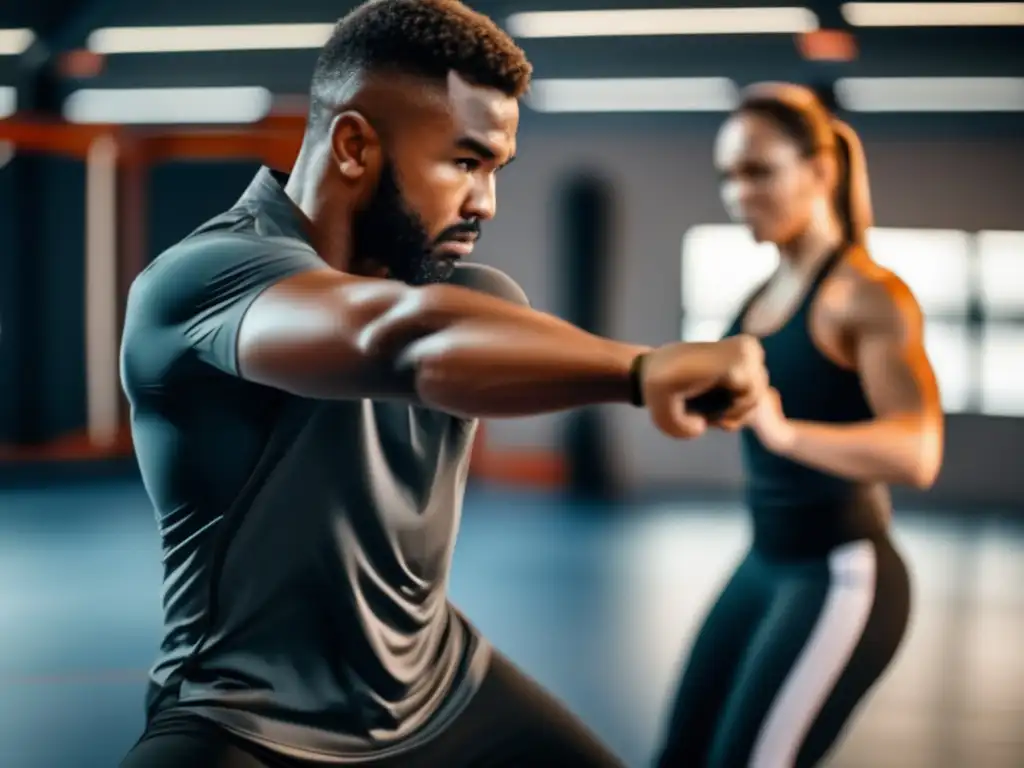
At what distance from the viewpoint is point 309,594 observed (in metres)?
1.15

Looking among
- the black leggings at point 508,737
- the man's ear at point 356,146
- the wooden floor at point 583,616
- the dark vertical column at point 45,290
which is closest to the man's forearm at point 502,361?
the man's ear at point 356,146

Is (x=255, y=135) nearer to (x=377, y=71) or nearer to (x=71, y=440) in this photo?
(x=71, y=440)

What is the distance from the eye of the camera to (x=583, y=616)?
4773 millimetres

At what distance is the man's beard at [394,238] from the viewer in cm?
108

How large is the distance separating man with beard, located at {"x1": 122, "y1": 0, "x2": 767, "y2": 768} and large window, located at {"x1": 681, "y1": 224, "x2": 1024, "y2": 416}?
6969mm

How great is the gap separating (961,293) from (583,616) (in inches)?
182

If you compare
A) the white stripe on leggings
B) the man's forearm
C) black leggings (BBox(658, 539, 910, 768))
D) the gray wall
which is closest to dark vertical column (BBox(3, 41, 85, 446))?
the gray wall

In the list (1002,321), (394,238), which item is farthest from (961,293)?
(394,238)

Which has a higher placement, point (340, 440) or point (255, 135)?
point (255, 135)

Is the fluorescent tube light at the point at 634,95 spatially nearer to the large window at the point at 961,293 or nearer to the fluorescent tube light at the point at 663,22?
the fluorescent tube light at the point at 663,22

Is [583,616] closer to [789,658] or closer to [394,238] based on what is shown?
[789,658]

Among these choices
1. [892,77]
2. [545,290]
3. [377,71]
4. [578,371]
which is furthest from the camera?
[545,290]

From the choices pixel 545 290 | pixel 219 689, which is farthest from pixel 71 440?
pixel 219 689

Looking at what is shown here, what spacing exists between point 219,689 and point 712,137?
7.98 metres
